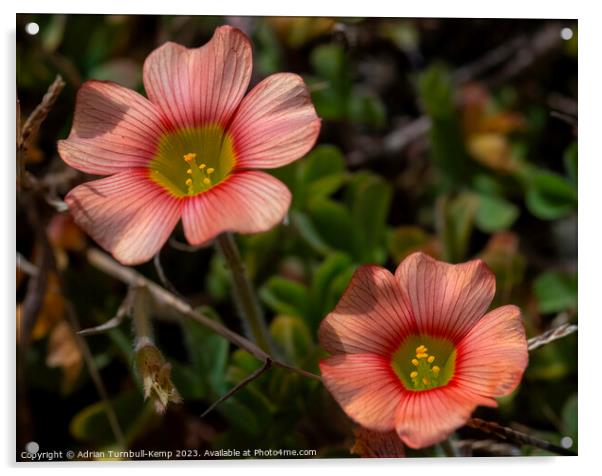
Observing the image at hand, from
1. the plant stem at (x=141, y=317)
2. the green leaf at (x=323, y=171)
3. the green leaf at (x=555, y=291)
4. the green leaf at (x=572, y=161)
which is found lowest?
the green leaf at (x=555, y=291)

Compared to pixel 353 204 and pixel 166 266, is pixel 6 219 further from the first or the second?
pixel 353 204

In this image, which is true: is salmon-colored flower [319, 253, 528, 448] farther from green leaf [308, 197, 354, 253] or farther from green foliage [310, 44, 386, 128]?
green foliage [310, 44, 386, 128]

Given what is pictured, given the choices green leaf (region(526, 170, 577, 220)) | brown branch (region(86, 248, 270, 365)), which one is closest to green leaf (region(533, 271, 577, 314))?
green leaf (region(526, 170, 577, 220))

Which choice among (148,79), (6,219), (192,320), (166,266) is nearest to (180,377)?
(192,320)

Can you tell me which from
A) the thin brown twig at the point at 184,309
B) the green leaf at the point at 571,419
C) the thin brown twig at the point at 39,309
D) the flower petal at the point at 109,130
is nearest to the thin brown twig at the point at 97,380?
the thin brown twig at the point at 39,309

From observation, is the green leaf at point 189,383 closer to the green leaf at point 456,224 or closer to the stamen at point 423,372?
the stamen at point 423,372

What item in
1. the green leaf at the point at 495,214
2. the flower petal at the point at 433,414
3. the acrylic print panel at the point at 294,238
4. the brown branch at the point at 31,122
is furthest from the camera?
the green leaf at the point at 495,214
